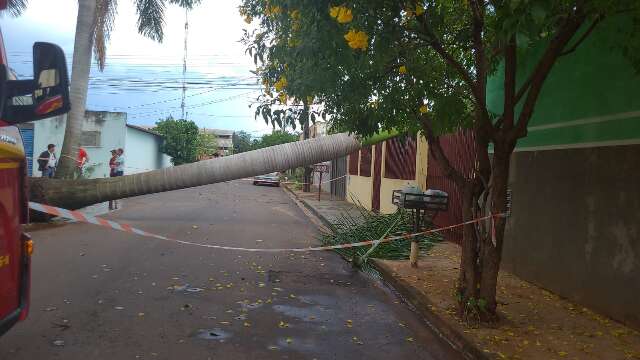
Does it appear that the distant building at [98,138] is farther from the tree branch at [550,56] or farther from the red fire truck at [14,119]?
the tree branch at [550,56]

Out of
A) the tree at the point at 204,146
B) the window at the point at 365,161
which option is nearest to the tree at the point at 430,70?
the window at the point at 365,161

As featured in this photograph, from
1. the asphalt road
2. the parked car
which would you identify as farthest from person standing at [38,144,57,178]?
the parked car

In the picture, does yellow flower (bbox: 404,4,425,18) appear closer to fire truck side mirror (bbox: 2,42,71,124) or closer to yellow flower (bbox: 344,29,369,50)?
yellow flower (bbox: 344,29,369,50)

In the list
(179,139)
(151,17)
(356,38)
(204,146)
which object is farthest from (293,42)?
(204,146)

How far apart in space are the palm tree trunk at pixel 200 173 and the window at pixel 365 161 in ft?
20.1

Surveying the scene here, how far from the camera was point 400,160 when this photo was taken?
15.4 m

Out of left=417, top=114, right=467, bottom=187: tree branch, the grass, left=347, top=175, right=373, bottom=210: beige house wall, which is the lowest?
the grass

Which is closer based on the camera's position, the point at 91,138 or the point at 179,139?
the point at 91,138

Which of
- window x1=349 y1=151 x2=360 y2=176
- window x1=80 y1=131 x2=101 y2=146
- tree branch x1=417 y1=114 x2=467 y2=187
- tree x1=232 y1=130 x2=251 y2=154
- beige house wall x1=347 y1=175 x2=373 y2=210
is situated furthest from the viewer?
tree x1=232 y1=130 x2=251 y2=154

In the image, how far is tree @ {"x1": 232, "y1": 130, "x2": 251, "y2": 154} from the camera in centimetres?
9725

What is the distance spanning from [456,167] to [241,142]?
9520cm

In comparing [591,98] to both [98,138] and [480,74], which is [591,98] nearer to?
[480,74]

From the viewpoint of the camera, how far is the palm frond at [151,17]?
17.6 metres

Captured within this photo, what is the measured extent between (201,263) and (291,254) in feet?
5.94
